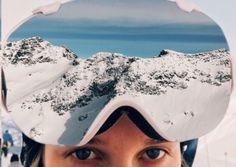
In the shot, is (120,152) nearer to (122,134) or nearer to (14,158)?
(122,134)

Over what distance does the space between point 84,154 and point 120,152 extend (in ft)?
0.34

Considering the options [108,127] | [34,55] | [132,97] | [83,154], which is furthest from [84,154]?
[34,55]

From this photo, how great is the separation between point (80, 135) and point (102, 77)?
0.17 metres

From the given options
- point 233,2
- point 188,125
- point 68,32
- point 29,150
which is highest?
point 233,2

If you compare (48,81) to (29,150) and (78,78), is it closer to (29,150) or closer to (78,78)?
(78,78)

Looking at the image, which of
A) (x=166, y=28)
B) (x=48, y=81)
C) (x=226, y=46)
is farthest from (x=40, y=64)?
(x=226, y=46)

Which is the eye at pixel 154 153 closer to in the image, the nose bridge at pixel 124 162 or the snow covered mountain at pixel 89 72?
the nose bridge at pixel 124 162

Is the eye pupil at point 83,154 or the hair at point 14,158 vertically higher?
the eye pupil at point 83,154

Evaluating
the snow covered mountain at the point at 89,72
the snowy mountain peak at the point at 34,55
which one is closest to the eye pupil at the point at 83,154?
the snow covered mountain at the point at 89,72

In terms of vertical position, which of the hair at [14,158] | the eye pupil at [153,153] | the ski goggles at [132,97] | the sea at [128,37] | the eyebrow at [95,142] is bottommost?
the hair at [14,158]

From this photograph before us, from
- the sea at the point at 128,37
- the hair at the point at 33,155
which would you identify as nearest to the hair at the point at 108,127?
the hair at the point at 33,155

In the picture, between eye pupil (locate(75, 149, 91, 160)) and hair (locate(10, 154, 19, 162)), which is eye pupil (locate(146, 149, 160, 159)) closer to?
eye pupil (locate(75, 149, 91, 160))

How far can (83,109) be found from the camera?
1.21m

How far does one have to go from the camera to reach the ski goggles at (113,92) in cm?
119
